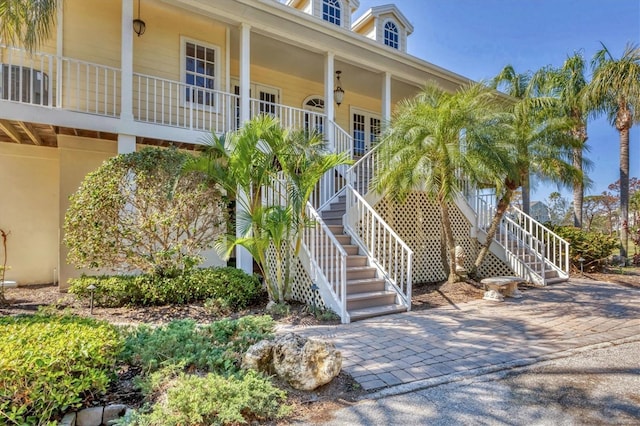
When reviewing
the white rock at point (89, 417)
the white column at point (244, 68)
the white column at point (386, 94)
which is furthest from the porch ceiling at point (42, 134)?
the white rock at point (89, 417)

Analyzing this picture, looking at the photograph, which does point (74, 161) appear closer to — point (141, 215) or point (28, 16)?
point (141, 215)

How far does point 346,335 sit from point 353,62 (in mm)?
7377

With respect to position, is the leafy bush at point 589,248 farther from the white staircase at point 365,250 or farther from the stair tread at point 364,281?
the stair tread at point 364,281

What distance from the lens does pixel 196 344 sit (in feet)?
11.6

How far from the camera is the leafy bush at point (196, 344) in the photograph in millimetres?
3287

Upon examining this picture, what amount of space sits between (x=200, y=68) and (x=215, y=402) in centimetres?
832

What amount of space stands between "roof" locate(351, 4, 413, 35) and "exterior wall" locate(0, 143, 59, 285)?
1078 cm

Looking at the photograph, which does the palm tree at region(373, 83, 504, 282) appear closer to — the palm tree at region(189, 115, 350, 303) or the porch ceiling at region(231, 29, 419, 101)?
the palm tree at region(189, 115, 350, 303)

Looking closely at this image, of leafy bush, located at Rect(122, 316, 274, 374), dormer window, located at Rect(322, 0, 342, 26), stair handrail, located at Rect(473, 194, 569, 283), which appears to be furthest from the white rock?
dormer window, located at Rect(322, 0, 342, 26)

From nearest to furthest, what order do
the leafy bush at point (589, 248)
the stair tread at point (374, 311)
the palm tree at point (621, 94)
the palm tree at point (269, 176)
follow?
1. the stair tread at point (374, 311)
2. the palm tree at point (269, 176)
3. the leafy bush at point (589, 248)
4. the palm tree at point (621, 94)

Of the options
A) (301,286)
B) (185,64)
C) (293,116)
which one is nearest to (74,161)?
(185,64)

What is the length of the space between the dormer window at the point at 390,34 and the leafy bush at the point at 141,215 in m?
9.99

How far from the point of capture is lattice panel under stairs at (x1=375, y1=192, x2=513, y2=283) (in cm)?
880

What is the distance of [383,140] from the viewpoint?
773 centimetres
